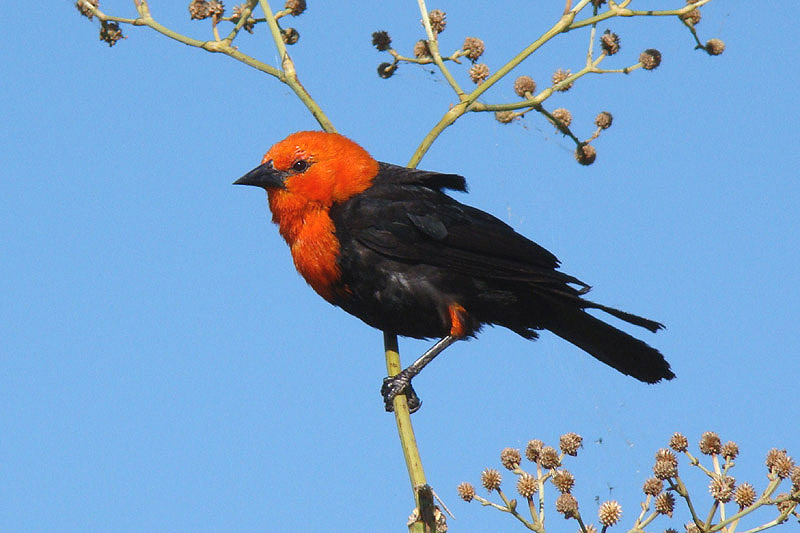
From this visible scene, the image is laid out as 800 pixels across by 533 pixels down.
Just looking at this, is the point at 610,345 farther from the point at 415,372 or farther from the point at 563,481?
the point at 563,481

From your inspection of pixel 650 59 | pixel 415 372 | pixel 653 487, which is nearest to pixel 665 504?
pixel 653 487

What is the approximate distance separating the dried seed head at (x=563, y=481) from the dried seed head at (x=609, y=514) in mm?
244

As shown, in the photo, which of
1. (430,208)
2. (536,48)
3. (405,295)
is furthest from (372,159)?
(536,48)

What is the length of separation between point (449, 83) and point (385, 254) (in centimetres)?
105

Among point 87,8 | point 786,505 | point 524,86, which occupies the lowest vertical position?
point 786,505

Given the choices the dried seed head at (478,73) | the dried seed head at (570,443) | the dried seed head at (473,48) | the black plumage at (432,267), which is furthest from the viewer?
the black plumage at (432,267)

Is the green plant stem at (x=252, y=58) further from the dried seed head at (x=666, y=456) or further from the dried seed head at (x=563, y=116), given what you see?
the dried seed head at (x=666, y=456)

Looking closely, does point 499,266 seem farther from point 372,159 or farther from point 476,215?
point 372,159

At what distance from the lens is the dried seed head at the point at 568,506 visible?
298cm

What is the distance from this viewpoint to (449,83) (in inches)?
146

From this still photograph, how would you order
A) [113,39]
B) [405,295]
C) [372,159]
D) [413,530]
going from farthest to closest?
[372,159] < [405,295] < [113,39] < [413,530]

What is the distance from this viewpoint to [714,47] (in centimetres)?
429

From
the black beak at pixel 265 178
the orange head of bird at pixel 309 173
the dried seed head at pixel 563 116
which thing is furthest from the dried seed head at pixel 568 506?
the black beak at pixel 265 178

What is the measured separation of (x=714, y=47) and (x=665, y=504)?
2.17 metres
